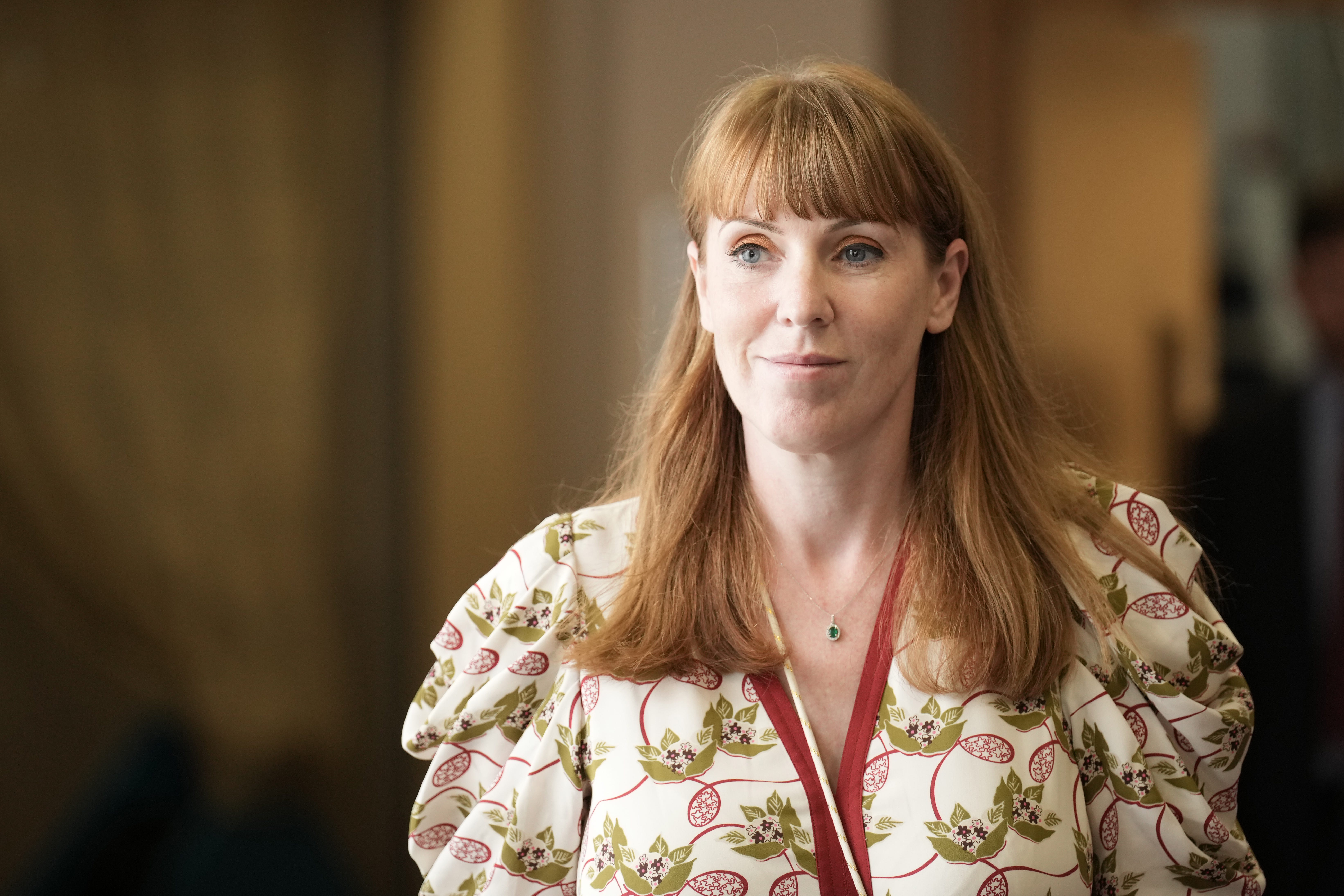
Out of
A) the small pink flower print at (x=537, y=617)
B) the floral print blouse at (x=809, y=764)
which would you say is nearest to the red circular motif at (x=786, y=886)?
the floral print blouse at (x=809, y=764)

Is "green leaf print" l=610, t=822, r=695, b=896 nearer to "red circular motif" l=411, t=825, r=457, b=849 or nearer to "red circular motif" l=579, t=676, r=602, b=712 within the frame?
"red circular motif" l=579, t=676, r=602, b=712

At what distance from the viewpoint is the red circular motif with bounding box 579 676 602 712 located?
3.79ft

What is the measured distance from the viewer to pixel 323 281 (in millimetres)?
3180

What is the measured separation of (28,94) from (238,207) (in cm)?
50

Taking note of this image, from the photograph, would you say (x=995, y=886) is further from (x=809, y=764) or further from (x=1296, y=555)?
(x=1296, y=555)

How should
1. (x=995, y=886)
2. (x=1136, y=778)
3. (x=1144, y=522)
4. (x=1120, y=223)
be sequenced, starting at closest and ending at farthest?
(x=995, y=886) → (x=1136, y=778) → (x=1144, y=522) → (x=1120, y=223)

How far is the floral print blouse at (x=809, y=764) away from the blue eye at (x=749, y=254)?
0.30 metres

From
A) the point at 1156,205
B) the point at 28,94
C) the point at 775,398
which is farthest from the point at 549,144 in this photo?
the point at 775,398

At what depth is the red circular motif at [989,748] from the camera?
1.09 metres

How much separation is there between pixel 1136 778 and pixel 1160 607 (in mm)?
159

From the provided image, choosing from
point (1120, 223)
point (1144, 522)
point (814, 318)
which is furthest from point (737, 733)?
point (1120, 223)

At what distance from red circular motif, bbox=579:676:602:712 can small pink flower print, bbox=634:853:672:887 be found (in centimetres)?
14

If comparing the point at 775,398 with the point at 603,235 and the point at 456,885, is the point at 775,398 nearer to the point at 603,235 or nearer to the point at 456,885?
the point at 456,885

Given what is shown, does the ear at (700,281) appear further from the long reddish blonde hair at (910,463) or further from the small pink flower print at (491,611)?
the small pink flower print at (491,611)
